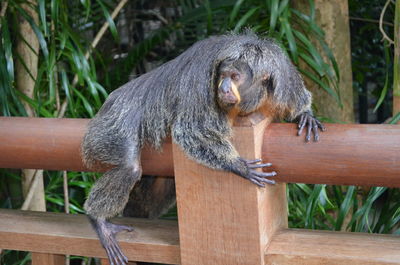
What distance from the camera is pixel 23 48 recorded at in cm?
273

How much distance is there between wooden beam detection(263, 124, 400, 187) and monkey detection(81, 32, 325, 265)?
0.90ft

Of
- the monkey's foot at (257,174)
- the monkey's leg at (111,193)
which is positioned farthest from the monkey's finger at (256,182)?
the monkey's leg at (111,193)

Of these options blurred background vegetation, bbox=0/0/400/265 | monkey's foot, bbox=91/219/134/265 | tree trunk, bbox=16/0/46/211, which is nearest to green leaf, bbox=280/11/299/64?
blurred background vegetation, bbox=0/0/400/265

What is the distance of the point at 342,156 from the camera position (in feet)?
4.06

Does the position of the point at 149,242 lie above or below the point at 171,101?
below

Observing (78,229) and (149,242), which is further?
(78,229)

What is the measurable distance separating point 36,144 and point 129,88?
1.91 ft

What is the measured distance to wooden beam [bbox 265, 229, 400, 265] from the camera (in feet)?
4.12

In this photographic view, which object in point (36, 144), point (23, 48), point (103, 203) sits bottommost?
point (103, 203)

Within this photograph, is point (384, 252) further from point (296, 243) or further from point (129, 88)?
point (129, 88)

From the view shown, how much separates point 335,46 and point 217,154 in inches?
61.8

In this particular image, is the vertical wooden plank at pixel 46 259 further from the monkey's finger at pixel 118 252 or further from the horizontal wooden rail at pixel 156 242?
the monkey's finger at pixel 118 252

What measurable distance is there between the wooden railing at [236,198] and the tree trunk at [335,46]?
1544mm

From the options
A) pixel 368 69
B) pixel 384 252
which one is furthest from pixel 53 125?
pixel 368 69
